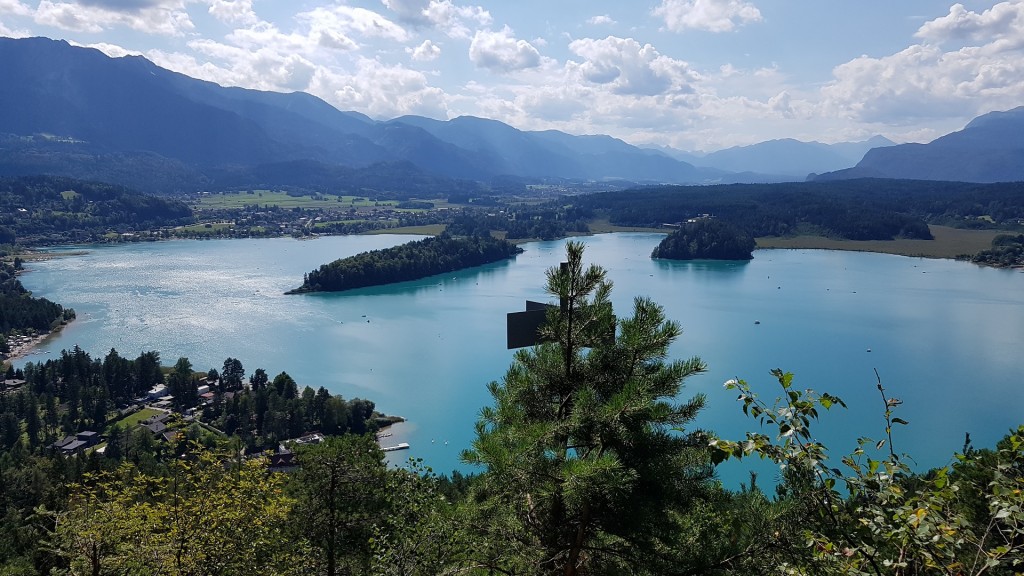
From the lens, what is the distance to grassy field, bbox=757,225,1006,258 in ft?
176

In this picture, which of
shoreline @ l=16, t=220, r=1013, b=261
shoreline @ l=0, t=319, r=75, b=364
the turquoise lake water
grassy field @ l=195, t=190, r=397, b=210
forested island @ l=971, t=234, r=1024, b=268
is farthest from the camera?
grassy field @ l=195, t=190, r=397, b=210

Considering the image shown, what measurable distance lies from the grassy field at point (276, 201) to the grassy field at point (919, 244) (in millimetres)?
60506

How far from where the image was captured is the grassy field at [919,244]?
5359cm

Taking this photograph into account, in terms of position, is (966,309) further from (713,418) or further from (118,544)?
(118,544)

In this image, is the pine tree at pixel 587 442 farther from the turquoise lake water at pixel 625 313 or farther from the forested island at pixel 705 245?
the forested island at pixel 705 245

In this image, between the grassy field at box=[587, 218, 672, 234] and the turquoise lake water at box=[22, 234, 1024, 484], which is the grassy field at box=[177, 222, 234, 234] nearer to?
the turquoise lake water at box=[22, 234, 1024, 484]

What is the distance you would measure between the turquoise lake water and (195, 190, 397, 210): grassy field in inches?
1597

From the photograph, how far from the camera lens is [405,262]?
44.8m

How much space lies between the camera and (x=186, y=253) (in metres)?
55.1

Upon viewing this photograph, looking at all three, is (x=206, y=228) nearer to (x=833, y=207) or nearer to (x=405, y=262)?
(x=405, y=262)

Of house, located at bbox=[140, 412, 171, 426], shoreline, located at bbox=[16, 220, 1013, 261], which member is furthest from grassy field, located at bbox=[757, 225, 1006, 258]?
house, located at bbox=[140, 412, 171, 426]

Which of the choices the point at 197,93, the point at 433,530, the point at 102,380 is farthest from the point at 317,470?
the point at 197,93

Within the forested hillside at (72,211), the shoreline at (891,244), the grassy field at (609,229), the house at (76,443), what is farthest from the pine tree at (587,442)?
the forested hillside at (72,211)

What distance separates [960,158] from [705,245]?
12692 cm
